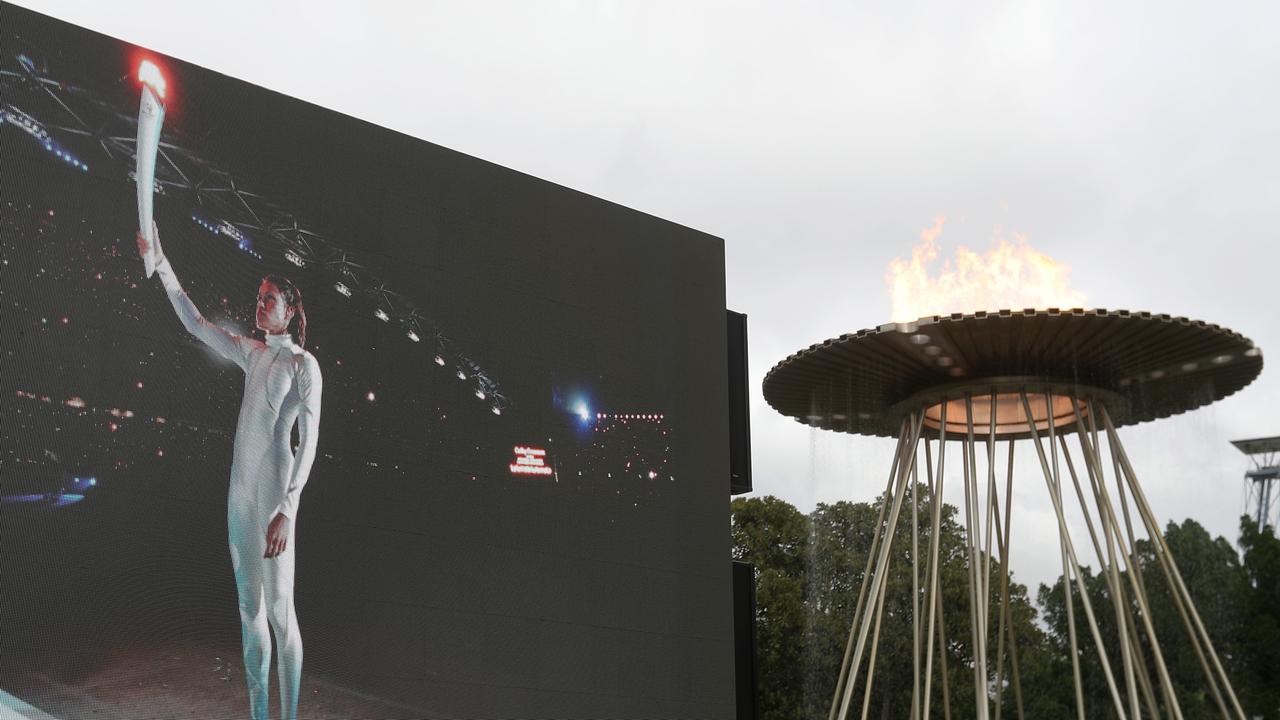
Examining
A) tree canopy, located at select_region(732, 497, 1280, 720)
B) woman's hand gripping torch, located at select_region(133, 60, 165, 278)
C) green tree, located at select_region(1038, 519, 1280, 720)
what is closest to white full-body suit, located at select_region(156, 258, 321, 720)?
woman's hand gripping torch, located at select_region(133, 60, 165, 278)

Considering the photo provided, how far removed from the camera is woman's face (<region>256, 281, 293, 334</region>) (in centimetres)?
957

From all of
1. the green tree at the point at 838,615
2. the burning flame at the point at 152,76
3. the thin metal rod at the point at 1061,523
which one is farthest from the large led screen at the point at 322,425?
the green tree at the point at 838,615

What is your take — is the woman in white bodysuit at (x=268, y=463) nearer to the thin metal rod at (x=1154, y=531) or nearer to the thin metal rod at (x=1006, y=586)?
the thin metal rod at (x=1006, y=586)

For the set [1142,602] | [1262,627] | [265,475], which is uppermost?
[265,475]

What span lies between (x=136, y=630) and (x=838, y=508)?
532 inches

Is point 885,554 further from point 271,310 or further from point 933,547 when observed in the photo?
point 271,310

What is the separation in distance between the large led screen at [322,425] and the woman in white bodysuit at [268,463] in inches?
0.8

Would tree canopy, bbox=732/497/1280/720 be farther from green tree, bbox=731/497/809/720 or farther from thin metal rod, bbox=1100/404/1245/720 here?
thin metal rod, bbox=1100/404/1245/720

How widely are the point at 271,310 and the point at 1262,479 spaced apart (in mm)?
20497

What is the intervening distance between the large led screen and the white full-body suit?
18 mm

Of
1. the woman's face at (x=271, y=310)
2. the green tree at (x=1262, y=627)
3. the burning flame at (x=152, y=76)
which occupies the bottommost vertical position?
the green tree at (x=1262, y=627)

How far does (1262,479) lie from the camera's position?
24.1 m

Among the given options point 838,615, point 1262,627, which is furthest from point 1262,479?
point 838,615

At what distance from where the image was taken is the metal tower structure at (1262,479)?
2328cm
